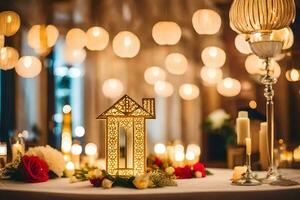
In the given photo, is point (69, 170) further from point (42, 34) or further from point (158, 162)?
point (42, 34)

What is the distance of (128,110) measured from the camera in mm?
2832

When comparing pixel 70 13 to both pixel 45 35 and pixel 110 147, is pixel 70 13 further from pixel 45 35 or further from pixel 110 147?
pixel 110 147

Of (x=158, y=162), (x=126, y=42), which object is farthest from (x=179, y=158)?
(x=126, y=42)

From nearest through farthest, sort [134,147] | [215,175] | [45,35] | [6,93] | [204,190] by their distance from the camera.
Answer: [204,190], [134,147], [215,175], [45,35], [6,93]

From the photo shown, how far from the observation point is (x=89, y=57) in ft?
26.7

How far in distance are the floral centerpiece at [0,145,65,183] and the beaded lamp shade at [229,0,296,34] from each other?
1.30 m

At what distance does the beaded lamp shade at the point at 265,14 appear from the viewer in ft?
9.15

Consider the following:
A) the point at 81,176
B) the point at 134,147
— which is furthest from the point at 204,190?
the point at 81,176

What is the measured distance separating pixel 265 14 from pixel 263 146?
2.94 feet

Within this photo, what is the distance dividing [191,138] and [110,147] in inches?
207

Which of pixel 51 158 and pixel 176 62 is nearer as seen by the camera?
pixel 51 158

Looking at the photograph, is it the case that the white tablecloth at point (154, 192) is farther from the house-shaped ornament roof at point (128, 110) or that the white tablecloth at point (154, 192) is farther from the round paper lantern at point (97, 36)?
the round paper lantern at point (97, 36)

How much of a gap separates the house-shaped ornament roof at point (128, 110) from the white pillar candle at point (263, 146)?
79 centimetres

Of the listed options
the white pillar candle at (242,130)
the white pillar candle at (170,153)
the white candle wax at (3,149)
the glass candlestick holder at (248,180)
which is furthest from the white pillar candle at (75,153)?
the glass candlestick holder at (248,180)
